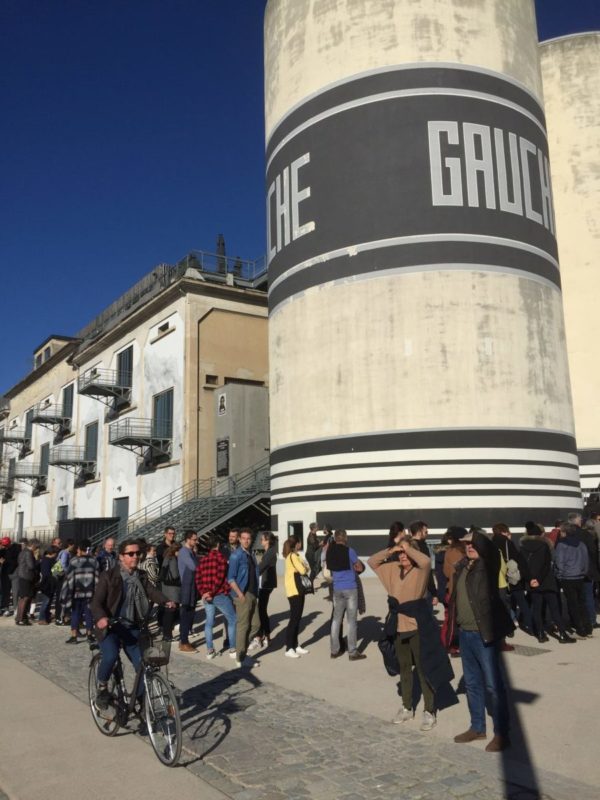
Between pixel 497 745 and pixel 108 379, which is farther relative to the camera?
pixel 108 379

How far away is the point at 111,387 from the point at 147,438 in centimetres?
590

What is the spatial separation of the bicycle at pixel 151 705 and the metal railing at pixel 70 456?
3564 centimetres

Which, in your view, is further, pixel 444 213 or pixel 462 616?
pixel 444 213

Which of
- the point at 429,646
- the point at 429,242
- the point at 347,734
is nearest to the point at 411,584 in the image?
the point at 429,646

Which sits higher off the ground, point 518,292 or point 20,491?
point 518,292

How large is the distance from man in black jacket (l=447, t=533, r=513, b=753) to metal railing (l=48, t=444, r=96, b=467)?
37142mm

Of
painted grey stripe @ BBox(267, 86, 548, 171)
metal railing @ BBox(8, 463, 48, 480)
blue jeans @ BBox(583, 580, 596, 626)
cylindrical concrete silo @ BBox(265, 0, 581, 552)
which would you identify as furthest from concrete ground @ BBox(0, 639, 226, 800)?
metal railing @ BBox(8, 463, 48, 480)

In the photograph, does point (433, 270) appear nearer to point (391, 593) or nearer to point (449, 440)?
point (449, 440)

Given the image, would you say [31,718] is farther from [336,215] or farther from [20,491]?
[20,491]

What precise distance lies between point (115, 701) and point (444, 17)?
73.8ft

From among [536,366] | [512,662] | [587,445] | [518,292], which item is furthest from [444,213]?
[512,662]

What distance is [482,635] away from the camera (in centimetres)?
618

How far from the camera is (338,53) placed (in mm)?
23156

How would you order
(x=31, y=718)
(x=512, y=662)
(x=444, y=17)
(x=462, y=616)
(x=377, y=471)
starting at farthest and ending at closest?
(x=444, y=17) < (x=377, y=471) < (x=512, y=662) < (x=31, y=718) < (x=462, y=616)
